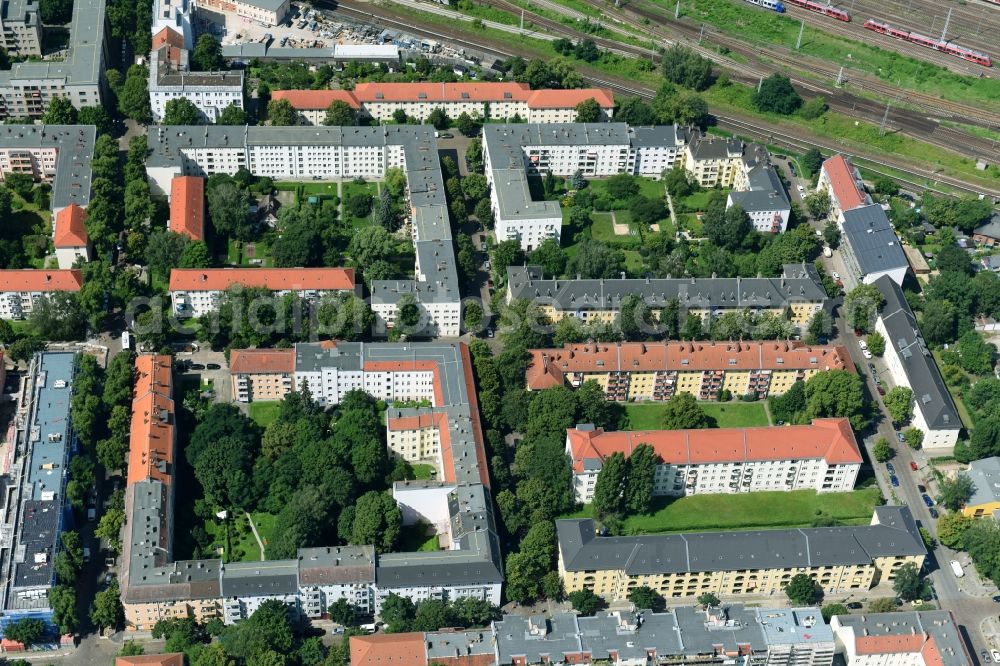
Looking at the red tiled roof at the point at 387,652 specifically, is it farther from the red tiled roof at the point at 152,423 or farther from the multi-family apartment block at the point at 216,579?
the red tiled roof at the point at 152,423

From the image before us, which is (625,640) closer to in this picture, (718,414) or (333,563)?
(333,563)

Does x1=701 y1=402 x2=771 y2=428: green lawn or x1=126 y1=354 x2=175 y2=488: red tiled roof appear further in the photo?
x1=701 y1=402 x2=771 y2=428: green lawn

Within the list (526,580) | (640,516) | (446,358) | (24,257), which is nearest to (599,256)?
(446,358)

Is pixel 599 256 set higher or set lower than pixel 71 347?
higher

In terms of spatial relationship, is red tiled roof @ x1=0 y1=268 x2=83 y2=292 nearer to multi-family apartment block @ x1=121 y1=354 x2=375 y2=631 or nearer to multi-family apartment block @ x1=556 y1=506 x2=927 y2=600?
multi-family apartment block @ x1=121 y1=354 x2=375 y2=631

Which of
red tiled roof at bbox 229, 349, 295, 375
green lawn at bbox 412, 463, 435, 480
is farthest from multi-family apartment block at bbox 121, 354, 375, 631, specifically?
red tiled roof at bbox 229, 349, 295, 375

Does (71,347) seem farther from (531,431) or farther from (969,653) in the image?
(969,653)

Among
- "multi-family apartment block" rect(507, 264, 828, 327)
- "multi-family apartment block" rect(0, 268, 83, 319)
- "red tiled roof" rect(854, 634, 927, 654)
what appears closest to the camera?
"red tiled roof" rect(854, 634, 927, 654)

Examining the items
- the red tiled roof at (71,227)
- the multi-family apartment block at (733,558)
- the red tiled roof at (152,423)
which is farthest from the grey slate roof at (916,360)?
the red tiled roof at (71,227)
